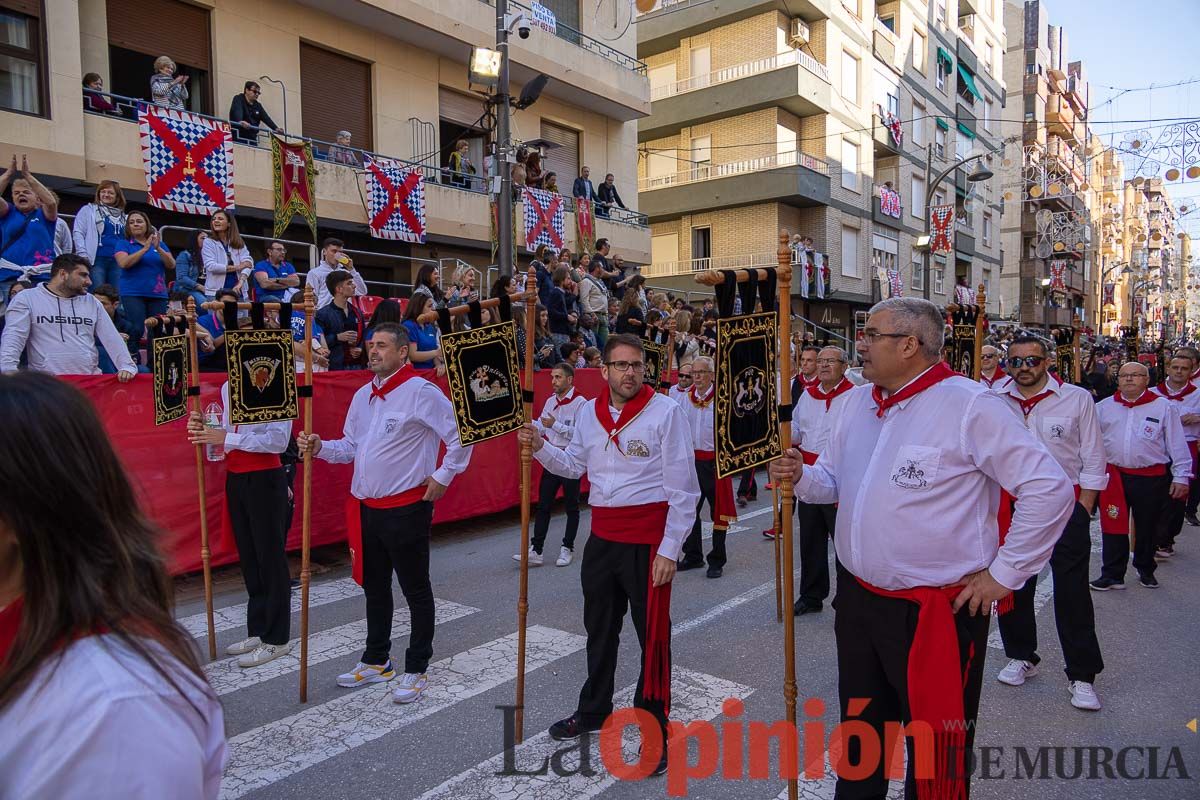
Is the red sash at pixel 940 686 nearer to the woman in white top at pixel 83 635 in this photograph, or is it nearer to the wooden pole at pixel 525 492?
the wooden pole at pixel 525 492

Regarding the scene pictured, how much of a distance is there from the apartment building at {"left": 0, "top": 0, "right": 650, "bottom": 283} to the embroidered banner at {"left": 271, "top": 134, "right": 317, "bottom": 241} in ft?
1.60

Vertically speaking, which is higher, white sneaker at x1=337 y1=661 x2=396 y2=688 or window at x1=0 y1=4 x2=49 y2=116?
window at x1=0 y1=4 x2=49 y2=116

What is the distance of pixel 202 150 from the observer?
1156cm

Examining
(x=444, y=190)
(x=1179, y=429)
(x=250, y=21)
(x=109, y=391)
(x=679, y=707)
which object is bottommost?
(x=679, y=707)

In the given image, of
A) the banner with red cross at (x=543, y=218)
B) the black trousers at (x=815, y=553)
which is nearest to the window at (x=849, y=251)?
the banner with red cross at (x=543, y=218)

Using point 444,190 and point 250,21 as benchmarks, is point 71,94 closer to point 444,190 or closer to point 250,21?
point 250,21

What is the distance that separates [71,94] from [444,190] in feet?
22.3

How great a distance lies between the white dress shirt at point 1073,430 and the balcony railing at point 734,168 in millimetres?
23810

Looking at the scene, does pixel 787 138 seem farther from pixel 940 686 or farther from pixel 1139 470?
pixel 940 686

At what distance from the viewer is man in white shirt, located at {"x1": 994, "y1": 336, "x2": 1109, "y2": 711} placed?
15.6ft

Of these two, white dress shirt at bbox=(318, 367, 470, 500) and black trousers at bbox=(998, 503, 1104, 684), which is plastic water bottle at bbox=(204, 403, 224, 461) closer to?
white dress shirt at bbox=(318, 367, 470, 500)

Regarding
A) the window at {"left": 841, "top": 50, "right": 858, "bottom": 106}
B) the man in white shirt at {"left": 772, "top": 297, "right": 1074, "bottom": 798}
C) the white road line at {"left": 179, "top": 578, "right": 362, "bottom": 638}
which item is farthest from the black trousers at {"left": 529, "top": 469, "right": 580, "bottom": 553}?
the window at {"left": 841, "top": 50, "right": 858, "bottom": 106}

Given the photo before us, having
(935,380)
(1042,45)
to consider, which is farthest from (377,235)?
(1042,45)

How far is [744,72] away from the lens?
27953 millimetres
